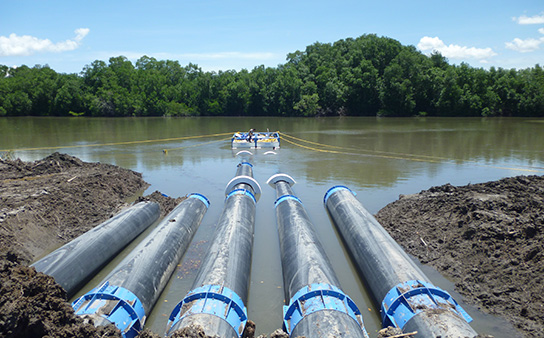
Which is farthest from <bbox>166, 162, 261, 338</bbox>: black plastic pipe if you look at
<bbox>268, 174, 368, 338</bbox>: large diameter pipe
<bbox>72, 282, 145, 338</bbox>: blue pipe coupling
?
<bbox>268, 174, 368, 338</bbox>: large diameter pipe

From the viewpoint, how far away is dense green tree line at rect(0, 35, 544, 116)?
210ft

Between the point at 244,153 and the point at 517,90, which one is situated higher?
the point at 517,90

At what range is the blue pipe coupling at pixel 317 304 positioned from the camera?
512 centimetres

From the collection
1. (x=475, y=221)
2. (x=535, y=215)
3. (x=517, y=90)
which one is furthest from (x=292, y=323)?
(x=517, y=90)

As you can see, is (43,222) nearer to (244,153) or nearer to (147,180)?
(147,180)

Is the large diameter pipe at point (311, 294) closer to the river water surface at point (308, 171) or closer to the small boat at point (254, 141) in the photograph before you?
the river water surface at point (308, 171)

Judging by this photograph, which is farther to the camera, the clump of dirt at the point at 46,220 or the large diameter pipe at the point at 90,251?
the large diameter pipe at the point at 90,251

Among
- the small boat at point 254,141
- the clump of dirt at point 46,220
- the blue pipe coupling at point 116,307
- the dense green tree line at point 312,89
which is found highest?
the dense green tree line at point 312,89

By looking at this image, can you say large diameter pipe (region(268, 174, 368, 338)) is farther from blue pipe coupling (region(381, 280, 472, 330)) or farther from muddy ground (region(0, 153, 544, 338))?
blue pipe coupling (region(381, 280, 472, 330))

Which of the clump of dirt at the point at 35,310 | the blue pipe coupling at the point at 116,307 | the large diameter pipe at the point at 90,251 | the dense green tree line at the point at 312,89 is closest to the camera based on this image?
the clump of dirt at the point at 35,310

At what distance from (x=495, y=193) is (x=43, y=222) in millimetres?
12022

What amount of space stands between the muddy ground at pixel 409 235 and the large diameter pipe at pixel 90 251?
0.71 metres

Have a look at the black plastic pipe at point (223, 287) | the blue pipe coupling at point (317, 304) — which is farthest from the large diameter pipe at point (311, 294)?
the black plastic pipe at point (223, 287)

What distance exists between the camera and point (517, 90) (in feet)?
208
